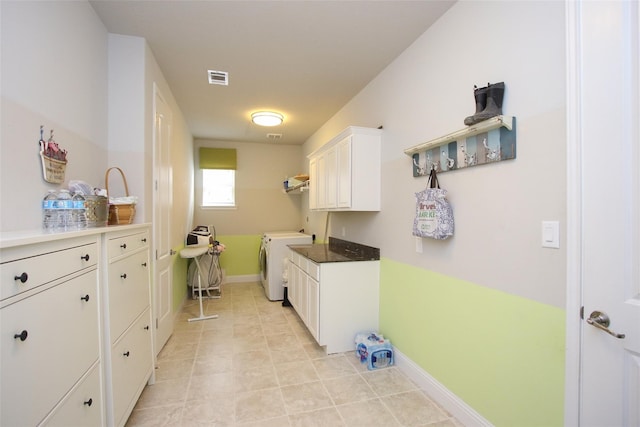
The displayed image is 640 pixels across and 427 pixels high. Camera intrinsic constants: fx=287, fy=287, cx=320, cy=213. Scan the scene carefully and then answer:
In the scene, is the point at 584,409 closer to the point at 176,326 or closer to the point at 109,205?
the point at 109,205

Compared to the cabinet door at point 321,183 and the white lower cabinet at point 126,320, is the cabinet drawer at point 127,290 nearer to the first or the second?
the white lower cabinet at point 126,320

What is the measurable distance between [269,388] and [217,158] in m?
4.27

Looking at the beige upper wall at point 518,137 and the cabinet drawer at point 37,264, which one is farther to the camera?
the beige upper wall at point 518,137

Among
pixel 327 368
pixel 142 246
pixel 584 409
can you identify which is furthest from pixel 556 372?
pixel 142 246

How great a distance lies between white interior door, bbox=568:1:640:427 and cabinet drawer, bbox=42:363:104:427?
200 cm

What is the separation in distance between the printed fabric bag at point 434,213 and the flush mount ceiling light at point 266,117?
2.58m

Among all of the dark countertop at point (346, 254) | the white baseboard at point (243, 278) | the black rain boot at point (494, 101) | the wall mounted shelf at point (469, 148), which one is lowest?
the white baseboard at point (243, 278)

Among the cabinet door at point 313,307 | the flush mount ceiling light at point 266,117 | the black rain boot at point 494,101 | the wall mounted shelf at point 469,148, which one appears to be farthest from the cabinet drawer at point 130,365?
the flush mount ceiling light at point 266,117

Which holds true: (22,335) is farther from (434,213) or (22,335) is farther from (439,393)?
(439,393)

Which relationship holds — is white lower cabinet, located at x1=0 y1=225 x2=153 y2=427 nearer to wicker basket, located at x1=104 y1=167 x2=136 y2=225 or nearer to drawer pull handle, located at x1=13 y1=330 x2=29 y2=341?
drawer pull handle, located at x1=13 y1=330 x2=29 y2=341

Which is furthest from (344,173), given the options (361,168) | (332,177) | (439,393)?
(439,393)

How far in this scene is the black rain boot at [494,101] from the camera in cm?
152

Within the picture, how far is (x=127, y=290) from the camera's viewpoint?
1.68 meters

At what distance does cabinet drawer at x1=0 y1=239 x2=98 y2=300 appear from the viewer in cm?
81
